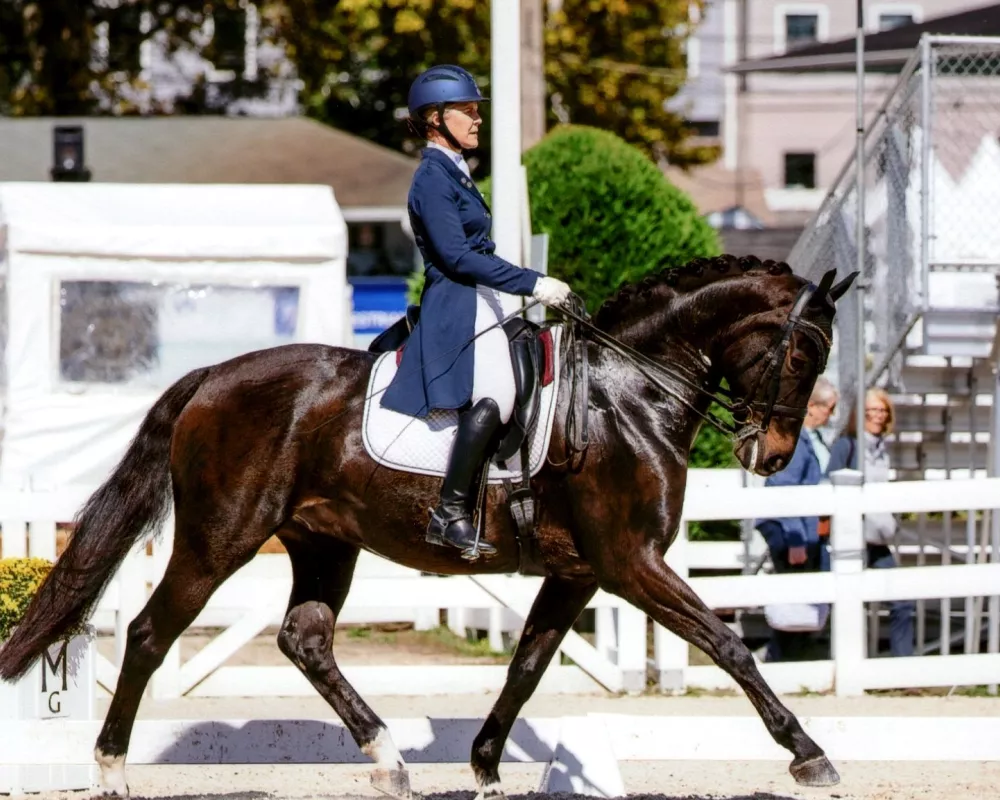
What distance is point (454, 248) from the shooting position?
597 centimetres

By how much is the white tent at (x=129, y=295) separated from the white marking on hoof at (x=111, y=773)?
701cm

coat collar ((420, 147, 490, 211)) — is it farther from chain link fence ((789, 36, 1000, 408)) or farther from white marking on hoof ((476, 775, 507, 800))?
chain link fence ((789, 36, 1000, 408))

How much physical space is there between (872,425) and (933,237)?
119cm

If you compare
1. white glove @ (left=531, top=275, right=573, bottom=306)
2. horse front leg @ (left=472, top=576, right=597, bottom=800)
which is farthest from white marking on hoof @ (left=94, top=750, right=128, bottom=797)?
white glove @ (left=531, top=275, right=573, bottom=306)

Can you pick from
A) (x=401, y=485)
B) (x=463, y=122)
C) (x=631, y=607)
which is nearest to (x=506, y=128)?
(x=631, y=607)

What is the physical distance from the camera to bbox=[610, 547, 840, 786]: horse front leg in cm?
565

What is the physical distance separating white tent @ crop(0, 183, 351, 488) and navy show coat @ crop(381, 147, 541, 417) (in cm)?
732

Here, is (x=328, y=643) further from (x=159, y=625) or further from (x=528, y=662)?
(x=528, y=662)

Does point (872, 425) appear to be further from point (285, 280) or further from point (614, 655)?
point (285, 280)

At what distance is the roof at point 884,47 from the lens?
12.0 meters

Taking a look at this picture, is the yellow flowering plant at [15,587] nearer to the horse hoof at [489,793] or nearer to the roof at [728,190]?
the horse hoof at [489,793]

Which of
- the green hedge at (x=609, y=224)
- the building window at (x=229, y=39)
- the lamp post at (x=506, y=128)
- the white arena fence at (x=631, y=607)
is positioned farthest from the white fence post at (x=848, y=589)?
the building window at (x=229, y=39)

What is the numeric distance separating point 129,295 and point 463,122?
316 inches

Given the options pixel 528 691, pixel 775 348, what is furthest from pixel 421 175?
pixel 528 691
